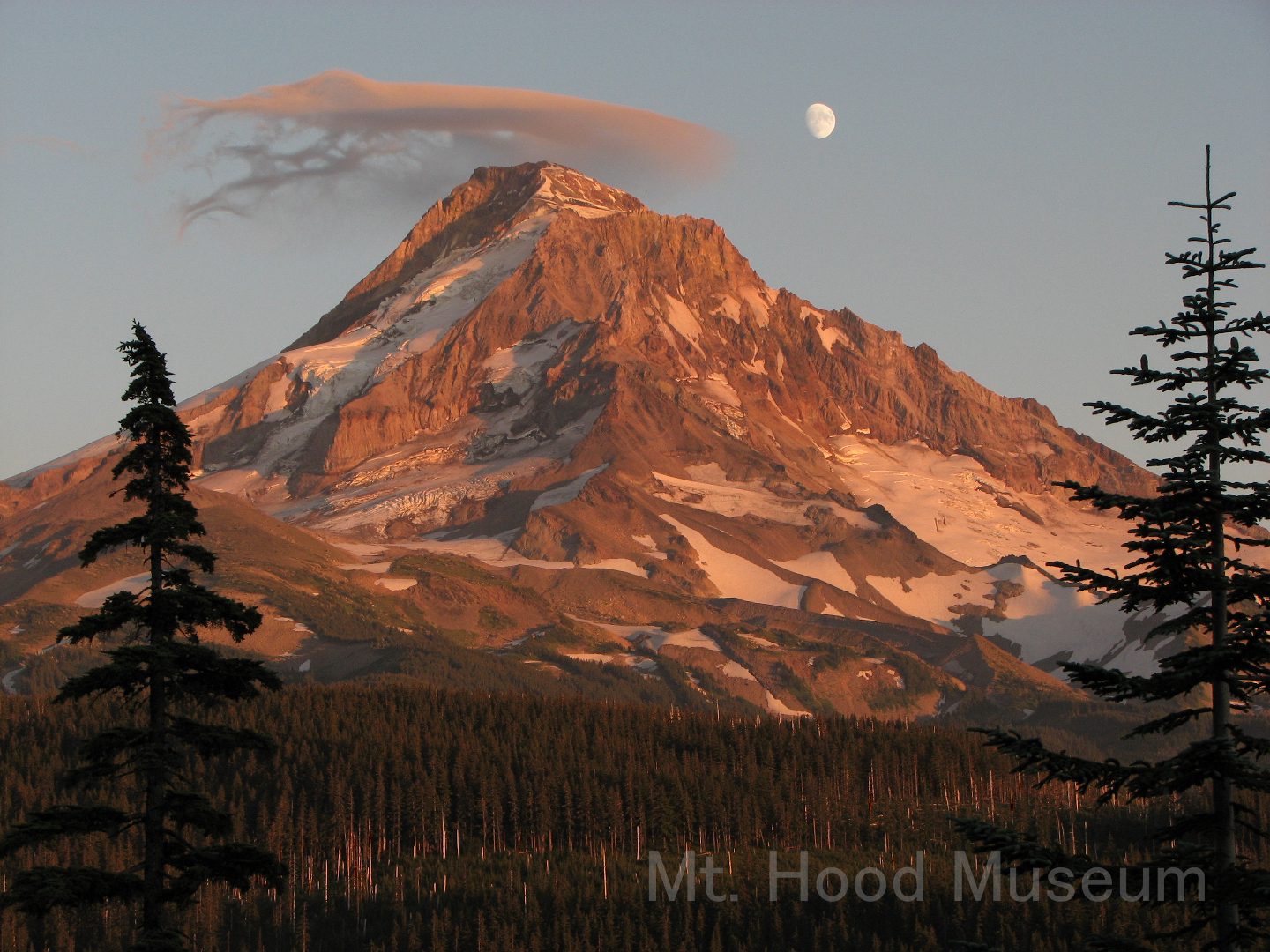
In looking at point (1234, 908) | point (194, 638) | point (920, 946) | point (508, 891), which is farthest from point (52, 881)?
point (508, 891)

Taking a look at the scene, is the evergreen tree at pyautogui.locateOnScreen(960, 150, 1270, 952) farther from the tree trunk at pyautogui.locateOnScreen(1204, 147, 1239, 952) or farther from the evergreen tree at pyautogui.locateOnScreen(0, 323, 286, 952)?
the evergreen tree at pyautogui.locateOnScreen(0, 323, 286, 952)

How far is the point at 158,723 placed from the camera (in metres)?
40.0

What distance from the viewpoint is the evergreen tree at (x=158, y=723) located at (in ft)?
127

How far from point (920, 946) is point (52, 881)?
147883 mm

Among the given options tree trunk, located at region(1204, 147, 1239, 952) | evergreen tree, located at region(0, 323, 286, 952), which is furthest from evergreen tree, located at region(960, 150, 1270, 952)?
evergreen tree, located at region(0, 323, 286, 952)

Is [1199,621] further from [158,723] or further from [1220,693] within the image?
[158,723]

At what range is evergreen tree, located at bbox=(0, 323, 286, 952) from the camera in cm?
3866

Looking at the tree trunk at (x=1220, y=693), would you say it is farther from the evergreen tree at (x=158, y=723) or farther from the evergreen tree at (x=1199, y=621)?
the evergreen tree at (x=158, y=723)

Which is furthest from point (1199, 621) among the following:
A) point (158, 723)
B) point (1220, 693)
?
point (158, 723)

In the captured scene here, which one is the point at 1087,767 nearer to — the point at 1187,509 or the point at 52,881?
the point at 1187,509

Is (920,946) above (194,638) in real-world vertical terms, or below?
below

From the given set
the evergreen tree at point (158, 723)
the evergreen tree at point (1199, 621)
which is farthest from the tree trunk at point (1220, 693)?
the evergreen tree at point (158, 723)

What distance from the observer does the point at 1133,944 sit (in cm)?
3216

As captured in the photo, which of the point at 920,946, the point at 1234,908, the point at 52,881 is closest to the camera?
the point at 1234,908
